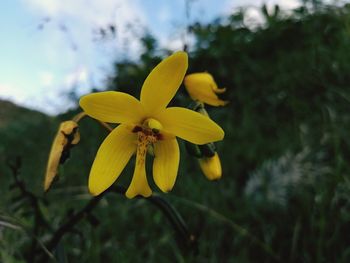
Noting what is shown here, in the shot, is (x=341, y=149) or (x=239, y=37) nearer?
(x=341, y=149)

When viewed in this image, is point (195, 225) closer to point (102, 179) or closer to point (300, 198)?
point (300, 198)

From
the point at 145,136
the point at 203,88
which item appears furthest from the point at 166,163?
the point at 203,88

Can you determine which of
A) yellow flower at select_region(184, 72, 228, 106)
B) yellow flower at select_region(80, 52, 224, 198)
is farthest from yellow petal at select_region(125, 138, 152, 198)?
yellow flower at select_region(184, 72, 228, 106)

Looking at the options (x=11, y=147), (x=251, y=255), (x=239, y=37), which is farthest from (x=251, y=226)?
(x=11, y=147)

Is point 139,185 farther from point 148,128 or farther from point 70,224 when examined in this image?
point 70,224

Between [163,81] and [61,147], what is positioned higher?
[163,81]

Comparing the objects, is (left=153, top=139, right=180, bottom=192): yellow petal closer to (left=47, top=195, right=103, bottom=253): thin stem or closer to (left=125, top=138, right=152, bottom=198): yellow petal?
(left=125, top=138, right=152, bottom=198): yellow petal

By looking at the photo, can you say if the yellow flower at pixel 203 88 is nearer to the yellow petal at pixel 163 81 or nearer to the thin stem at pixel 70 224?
the yellow petal at pixel 163 81
